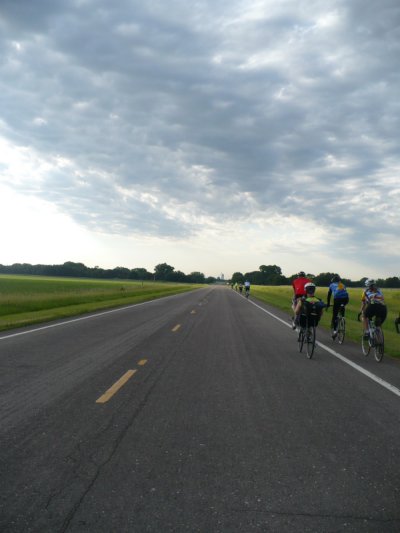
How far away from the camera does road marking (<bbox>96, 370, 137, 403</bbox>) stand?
6079 mm

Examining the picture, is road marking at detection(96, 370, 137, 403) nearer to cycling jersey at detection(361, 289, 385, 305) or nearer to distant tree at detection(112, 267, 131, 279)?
cycling jersey at detection(361, 289, 385, 305)

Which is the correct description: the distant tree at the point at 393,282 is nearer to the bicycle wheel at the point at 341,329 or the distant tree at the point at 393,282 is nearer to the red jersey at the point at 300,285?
the bicycle wheel at the point at 341,329

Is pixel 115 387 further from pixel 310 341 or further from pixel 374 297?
pixel 374 297

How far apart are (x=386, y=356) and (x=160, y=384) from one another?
6706 mm

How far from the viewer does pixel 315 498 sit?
3.43 metres

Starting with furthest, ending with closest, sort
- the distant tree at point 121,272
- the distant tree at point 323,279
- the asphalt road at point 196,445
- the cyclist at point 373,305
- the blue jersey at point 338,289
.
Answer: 1. the distant tree at point 121,272
2. the distant tree at point 323,279
3. the blue jersey at point 338,289
4. the cyclist at point 373,305
5. the asphalt road at point 196,445

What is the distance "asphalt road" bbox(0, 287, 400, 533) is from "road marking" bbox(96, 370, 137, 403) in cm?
5

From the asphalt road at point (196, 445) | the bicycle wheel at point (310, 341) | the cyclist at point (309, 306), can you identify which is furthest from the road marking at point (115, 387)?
the cyclist at point (309, 306)

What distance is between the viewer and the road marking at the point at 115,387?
6.08 meters

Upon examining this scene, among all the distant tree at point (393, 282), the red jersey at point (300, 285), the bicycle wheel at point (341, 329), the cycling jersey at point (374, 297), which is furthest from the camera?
the distant tree at point (393, 282)

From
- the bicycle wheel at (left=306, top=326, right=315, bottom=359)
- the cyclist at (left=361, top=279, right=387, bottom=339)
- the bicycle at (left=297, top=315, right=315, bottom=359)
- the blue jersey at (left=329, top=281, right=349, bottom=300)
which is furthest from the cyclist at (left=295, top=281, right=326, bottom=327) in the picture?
the blue jersey at (left=329, top=281, right=349, bottom=300)

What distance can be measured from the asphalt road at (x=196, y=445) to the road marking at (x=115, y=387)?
0.05m

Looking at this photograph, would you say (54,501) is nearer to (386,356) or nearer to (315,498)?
(315,498)

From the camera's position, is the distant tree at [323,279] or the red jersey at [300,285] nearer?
the red jersey at [300,285]
